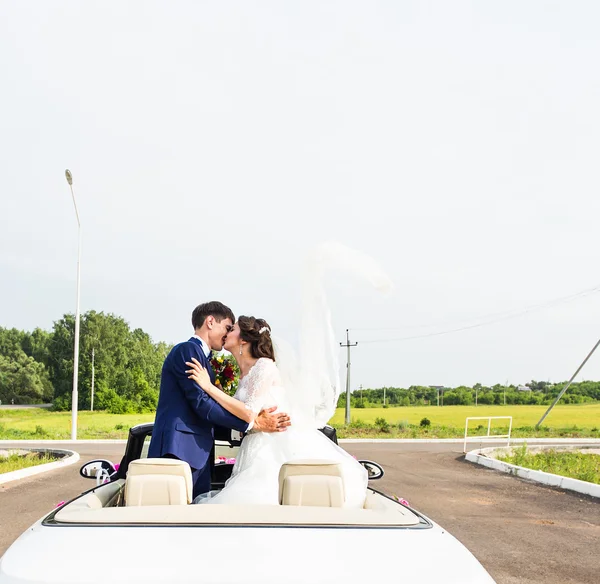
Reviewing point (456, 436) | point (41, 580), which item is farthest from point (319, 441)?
point (456, 436)

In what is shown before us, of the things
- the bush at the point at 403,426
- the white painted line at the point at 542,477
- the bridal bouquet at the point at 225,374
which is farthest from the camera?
the bush at the point at 403,426

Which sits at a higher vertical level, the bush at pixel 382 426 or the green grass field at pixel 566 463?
the green grass field at pixel 566 463

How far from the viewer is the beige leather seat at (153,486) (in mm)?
3102

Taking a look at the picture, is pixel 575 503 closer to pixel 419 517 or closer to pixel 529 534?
pixel 529 534

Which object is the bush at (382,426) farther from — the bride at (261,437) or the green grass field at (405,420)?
the bride at (261,437)

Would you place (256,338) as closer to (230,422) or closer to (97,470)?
(230,422)

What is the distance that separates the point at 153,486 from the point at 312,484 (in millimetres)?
661

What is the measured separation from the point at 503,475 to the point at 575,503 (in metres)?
4.64

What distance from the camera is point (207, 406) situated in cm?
407

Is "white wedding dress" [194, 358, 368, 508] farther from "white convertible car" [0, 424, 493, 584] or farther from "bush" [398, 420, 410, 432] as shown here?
"bush" [398, 420, 410, 432]

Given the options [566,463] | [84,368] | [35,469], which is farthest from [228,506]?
[84,368]

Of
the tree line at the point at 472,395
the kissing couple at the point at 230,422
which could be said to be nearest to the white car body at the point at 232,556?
the kissing couple at the point at 230,422

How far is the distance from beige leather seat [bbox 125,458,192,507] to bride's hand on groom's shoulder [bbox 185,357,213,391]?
0.91m

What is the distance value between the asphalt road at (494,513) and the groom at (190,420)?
3226mm
